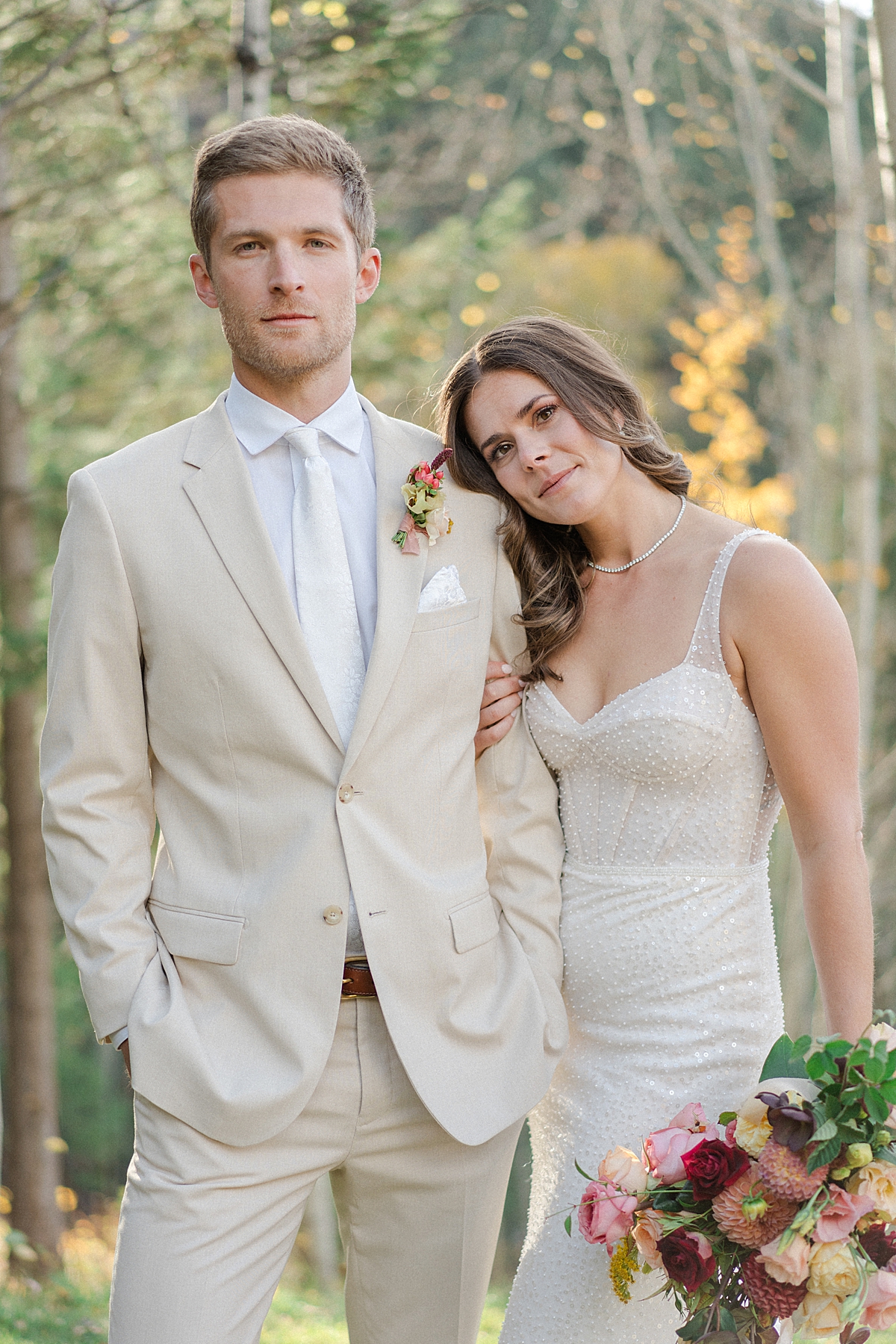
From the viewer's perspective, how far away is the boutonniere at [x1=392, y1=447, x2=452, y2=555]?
2404 mm

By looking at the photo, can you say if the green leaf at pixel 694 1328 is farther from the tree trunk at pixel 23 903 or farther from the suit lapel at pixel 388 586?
the tree trunk at pixel 23 903

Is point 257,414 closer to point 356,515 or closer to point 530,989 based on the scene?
point 356,515

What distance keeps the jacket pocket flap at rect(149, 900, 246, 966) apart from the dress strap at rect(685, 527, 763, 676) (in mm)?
1015

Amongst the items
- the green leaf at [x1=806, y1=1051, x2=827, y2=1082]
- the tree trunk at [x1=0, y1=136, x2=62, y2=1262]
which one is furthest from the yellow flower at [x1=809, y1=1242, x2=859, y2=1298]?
the tree trunk at [x1=0, y1=136, x2=62, y2=1262]

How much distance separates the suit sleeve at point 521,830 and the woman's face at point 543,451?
0.15 meters

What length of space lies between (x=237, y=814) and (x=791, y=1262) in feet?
3.77

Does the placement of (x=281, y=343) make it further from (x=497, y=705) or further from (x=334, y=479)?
(x=497, y=705)

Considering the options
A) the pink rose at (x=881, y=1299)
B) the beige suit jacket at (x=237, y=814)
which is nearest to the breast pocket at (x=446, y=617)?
the beige suit jacket at (x=237, y=814)

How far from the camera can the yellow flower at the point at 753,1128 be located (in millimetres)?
1957

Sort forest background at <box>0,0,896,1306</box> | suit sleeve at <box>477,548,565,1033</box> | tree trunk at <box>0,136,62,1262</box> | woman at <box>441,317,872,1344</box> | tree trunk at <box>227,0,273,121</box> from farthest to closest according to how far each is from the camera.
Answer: tree trunk at <box>0,136,62,1262</box> → forest background at <box>0,0,896,1306</box> → tree trunk at <box>227,0,273,121</box> → suit sleeve at <box>477,548,565,1033</box> → woman at <box>441,317,872,1344</box>

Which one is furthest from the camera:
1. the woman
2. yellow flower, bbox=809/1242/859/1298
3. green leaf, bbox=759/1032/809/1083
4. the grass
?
the grass

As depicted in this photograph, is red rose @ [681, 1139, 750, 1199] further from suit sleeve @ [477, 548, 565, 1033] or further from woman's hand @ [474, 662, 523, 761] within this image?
woman's hand @ [474, 662, 523, 761]

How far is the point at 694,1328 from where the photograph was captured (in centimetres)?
204

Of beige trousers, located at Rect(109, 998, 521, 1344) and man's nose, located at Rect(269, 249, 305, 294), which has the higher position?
man's nose, located at Rect(269, 249, 305, 294)
